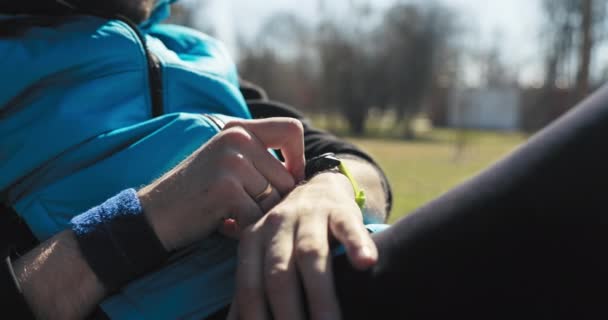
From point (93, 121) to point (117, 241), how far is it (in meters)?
0.35

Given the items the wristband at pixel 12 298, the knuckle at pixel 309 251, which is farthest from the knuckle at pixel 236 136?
the wristband at pixel 12 298

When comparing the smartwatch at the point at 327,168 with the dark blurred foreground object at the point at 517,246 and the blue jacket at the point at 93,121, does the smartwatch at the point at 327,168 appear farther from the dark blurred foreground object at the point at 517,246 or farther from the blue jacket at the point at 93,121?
the dark blurred foreground object at the point at 517,246

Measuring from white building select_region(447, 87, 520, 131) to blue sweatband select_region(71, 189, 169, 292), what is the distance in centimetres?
3693

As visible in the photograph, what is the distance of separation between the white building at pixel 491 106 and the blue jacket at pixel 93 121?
120 ft

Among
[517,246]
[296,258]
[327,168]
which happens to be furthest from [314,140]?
[517,246]

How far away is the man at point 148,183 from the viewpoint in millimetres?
832

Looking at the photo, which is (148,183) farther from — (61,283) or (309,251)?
(309,251)

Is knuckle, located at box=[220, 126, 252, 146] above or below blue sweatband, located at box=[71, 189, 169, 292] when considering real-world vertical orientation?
above

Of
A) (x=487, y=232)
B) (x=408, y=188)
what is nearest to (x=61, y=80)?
(x=487, y=232)

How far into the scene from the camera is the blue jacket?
42.6 inches

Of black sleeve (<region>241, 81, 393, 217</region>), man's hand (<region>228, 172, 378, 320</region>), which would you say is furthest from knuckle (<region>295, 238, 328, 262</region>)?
black sleeve (<region>241, 81, 393, 217</region>)

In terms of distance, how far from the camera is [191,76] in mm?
1287

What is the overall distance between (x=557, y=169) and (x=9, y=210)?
970 mm

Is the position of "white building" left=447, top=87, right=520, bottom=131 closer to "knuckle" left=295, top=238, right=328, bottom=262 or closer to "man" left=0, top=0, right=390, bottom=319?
"man" left=0, top=0, right=390, bottom=319
